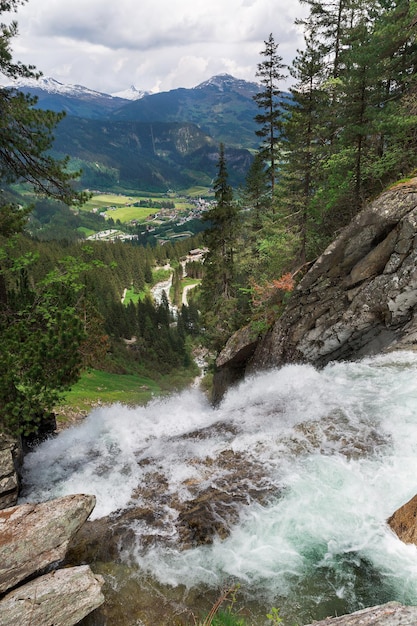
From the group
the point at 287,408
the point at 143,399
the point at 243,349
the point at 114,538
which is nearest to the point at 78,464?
the point at 114,538

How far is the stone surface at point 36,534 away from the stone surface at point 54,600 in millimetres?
357

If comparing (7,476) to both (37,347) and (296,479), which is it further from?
(296,479)

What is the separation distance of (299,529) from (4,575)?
6771 mm

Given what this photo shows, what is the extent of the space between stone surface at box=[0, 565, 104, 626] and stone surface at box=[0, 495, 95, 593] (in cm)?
36

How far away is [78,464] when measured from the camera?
551 inches

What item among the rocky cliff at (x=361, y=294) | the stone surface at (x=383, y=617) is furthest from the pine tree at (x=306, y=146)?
the stone surface at (x=383, y=617)

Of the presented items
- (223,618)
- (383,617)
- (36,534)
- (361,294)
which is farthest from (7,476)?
(361,294)

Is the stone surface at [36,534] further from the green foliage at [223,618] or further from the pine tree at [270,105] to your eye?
the pine tree at [270,105]

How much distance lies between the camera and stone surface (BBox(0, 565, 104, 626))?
6.36 m

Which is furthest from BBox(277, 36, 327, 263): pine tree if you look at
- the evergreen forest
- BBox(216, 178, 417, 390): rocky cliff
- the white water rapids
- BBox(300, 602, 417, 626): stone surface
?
BBox(300, 602, 417, 626): stone surface

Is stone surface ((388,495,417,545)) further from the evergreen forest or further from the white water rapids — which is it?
the evergreen forest

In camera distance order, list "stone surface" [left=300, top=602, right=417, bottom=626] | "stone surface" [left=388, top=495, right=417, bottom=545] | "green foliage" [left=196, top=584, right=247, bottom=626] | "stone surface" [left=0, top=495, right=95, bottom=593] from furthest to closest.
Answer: "stone surface" [left=388, top=495, right=417, bottom=545]
"stone surface" [left=0, top=495, right=95, bottom=593]
"green foliage" [left=196, top=584, right=247, bottom=626]
"stone surface" [left=300, top=602, right=417, bottom=626]

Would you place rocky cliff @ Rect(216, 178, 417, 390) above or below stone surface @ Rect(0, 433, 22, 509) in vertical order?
above

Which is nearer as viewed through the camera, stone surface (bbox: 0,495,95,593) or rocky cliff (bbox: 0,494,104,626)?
rocky cliff (bbox: 0,494,104,626)
